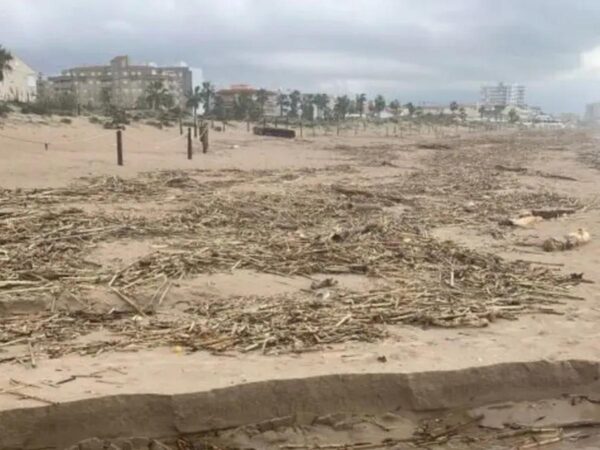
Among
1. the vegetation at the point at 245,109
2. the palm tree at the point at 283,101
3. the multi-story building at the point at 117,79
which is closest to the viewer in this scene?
the vegetation at the point at 245,109

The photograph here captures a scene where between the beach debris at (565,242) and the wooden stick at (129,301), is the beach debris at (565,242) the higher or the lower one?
the lower one

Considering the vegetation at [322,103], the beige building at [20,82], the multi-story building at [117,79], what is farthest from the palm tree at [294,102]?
the beige building at [20,82]

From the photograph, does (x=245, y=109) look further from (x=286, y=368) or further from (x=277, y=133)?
(x=286, y=368)

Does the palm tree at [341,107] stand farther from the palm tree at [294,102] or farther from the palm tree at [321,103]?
the palm tree at [294,102]

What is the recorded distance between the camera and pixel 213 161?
27.4m

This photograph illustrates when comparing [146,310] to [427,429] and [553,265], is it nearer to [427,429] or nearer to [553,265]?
[427,429]

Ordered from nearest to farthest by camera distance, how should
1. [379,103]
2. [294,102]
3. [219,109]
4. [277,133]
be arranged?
[277,133]
[219,109]
[294,102]
[379,103]

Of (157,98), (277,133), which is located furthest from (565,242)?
(157,98)

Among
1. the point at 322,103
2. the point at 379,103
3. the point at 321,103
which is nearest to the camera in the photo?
the point at 322,103

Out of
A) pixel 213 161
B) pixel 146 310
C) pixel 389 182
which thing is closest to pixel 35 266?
pixel 146 310

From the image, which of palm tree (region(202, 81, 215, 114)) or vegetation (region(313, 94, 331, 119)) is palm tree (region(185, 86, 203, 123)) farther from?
vegetation (region(313, 94, 331, 119))

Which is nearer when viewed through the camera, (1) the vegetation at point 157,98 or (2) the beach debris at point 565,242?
(2) the beach debris at point 565,242

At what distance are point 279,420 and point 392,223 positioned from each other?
7.37 metres

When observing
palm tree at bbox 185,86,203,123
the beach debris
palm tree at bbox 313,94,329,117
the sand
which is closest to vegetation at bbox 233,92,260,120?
palm tree at bbox 185,86,203,123
